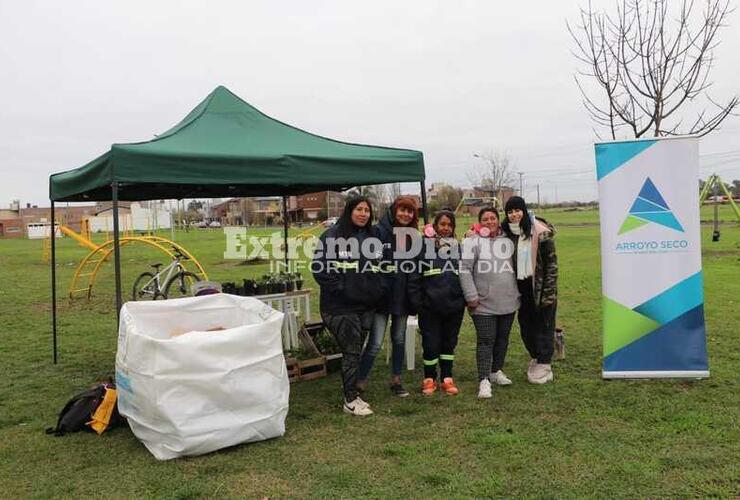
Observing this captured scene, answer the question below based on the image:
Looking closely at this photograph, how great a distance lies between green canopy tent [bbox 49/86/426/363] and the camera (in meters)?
4.24

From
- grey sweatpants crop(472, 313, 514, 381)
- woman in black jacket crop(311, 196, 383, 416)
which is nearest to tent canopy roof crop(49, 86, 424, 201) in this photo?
woman in black jacket crop(311, 196, 383, 416)

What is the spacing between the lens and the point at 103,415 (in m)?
4.07

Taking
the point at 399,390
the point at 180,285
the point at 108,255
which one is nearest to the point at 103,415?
the point at 399,390

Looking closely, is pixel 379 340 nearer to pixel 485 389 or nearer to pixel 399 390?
pixel 399 390

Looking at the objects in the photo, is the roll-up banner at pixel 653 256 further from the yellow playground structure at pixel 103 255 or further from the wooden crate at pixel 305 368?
the yellow playground structure at pixel 103 255

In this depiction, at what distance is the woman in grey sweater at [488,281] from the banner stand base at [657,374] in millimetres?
1064

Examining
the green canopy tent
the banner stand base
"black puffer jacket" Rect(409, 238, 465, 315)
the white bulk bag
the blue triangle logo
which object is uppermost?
the green canopy tent

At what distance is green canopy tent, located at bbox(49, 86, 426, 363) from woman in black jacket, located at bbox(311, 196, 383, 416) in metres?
0.63

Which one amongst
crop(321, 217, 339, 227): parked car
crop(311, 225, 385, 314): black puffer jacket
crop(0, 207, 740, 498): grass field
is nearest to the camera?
crop(0, 207, 740, 498): grass field

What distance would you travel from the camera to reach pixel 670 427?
391 cm

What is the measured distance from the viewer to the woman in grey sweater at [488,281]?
4.66 meters

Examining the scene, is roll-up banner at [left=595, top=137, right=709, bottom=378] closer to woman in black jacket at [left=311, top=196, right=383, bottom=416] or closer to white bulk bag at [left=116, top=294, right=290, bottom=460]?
woman in black jacket at [left=311, top=196, right=383, bottom=416]

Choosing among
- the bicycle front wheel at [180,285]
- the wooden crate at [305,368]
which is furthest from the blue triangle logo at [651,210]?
the bicycle front wheel at [180,285]

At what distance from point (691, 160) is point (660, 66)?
369 centimetres
